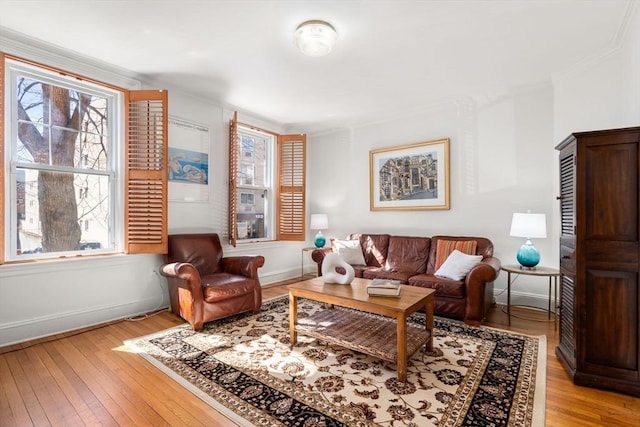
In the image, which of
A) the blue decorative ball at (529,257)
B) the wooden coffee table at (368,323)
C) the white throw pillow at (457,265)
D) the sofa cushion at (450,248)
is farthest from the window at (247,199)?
the blue decorative ball at (529,257)

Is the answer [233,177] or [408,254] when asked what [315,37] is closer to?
[233,177]

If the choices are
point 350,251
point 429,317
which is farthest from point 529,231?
point 350,251

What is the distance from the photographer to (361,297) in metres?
2.34

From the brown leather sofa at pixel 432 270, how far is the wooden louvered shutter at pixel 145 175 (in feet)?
6.75

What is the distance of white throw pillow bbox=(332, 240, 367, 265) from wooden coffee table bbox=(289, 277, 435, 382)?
1391 millimetres

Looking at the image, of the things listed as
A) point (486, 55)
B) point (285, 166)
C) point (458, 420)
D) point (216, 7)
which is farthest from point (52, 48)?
point (458, 420)

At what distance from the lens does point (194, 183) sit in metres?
3.97

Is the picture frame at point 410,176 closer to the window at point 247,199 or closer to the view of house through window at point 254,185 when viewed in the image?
the view of house through window at point 254,185

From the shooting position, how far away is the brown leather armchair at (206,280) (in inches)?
115

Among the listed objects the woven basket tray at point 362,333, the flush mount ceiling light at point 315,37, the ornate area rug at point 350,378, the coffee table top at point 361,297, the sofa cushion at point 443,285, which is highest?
the flush mount ceiling light at point 315,37

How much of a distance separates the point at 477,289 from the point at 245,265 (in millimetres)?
2487

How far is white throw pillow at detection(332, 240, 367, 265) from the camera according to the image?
14.0ft

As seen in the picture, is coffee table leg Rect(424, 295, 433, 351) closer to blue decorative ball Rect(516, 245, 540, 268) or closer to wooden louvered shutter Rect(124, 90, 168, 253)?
blue decorative ball Rect(516, 245, 540, 268)

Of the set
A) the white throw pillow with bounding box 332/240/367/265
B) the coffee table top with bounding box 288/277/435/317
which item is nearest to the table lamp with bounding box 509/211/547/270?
the coffee table top with bounding box 288/277/435/317
